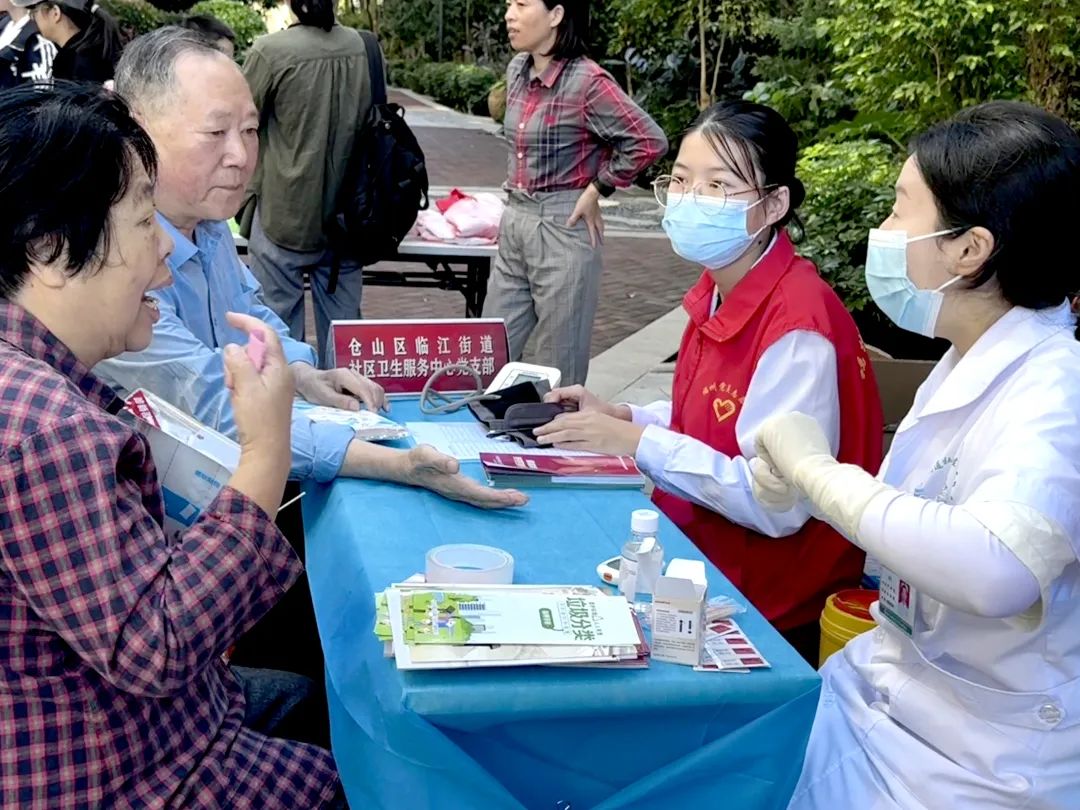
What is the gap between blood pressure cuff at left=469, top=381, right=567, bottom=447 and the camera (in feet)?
9.05

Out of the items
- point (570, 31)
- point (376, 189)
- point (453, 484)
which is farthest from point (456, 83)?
point (453, 484)

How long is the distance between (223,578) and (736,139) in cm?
172

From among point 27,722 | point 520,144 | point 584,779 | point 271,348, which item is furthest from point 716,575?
point 520,144

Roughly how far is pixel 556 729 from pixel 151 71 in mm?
1793

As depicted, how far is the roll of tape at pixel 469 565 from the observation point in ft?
6.11

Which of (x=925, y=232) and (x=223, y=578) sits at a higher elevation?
(x=925, y=232)

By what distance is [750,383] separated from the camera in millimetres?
2598

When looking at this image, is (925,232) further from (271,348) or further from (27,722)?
(27,722)

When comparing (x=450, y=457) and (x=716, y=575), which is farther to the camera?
(x=450, y=457)

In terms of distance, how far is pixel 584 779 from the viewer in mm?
1747

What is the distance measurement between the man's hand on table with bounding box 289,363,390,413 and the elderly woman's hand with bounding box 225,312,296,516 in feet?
3.96

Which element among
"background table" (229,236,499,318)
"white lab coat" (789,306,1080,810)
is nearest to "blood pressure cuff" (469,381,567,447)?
"white lab coat" (789,306,1080,810)

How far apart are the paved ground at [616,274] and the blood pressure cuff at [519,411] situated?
4073 millimetres

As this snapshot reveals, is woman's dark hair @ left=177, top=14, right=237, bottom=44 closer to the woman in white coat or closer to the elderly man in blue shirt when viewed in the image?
the elderly man in blue shirt
